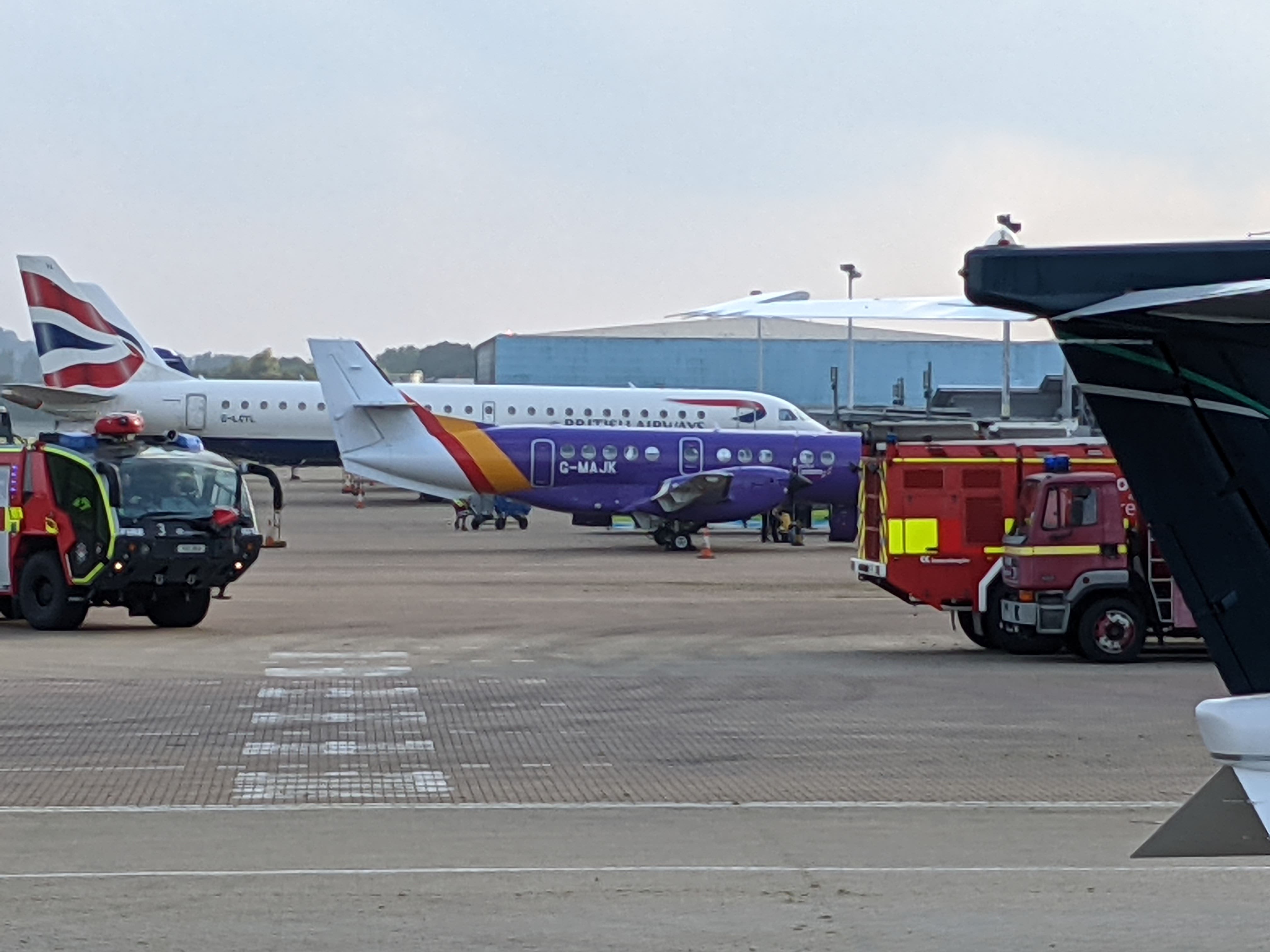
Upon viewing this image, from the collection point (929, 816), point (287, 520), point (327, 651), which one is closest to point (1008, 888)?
point (929, 816)

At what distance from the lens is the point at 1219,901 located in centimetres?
852

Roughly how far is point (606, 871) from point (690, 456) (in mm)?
32901

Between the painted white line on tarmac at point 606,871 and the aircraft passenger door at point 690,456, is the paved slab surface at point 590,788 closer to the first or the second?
the painted white line on tarmac at point 606,871

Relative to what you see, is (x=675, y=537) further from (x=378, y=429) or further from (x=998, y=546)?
(x=998, y=546)

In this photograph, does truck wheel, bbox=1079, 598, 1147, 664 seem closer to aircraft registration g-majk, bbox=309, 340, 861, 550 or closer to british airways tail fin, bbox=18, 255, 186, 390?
aircraft registration g-majk, bbox=309, 340, 861, 550

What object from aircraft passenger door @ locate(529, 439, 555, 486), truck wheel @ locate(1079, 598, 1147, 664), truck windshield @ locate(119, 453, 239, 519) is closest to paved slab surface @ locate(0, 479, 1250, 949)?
truck wheel @ locate(1079, 598, 1147, 664)

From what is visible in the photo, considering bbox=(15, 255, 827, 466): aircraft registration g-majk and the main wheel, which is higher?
bbox=(15, 255, 827, 466): aircraft registration g-majk

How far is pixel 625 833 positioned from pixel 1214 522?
4.88 metres

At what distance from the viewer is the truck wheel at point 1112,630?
63.0ft

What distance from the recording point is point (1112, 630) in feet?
63.2

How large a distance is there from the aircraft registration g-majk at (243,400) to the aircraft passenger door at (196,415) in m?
0.03

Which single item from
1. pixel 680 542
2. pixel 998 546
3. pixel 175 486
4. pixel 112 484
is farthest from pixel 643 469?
pixel 998 546

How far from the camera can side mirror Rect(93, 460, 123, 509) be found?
21328 mm

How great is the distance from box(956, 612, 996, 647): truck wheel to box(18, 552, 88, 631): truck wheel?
10.2 m
